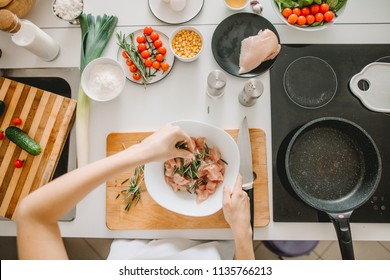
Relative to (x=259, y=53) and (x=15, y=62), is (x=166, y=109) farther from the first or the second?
(x=15, y=62)

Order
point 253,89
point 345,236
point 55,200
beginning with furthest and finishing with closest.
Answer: point 253,89 < point 345,236 < point 55,200

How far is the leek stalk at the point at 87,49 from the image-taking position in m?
1.11

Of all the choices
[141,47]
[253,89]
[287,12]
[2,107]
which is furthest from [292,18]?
[2,107]

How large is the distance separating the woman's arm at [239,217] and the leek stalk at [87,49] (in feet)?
1.63

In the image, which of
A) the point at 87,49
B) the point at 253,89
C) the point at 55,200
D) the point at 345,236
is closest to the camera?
the point at 55,200

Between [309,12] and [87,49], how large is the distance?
0.77 meters

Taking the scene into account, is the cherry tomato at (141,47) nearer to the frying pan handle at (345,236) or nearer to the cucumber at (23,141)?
the cucumber at (23,141)

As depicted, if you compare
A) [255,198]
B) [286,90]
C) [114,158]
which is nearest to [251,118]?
[286,90]

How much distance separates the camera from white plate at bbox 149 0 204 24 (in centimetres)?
117

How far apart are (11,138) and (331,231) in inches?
43.6

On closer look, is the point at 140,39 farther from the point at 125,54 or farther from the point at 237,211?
the point at 237,211

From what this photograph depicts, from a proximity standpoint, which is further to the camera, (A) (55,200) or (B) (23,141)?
(B) (23,141)

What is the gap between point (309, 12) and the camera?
112 centimetres

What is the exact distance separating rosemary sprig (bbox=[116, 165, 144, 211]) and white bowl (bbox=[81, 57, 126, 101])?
0.27 m
